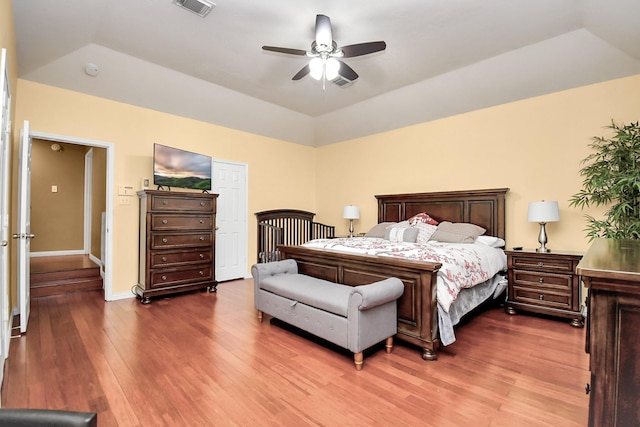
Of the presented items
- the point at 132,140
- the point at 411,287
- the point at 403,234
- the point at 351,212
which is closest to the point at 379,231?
the point at 403,234

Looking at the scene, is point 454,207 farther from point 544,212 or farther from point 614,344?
point 614,344

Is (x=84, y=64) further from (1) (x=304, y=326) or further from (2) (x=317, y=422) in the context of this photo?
(2) (x=317, y=422)

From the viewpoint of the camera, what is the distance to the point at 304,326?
108 inches

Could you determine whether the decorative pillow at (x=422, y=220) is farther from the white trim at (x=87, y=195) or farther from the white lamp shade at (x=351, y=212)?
the white trim at (x=87, y=195)

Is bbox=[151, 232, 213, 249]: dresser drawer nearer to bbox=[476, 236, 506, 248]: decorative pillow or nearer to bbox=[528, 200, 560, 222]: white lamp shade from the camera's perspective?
bbox=[476, 236, 506, 248]: decorative pillow

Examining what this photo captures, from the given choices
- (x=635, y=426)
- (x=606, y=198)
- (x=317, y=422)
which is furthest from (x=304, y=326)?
(x=606, y=198)

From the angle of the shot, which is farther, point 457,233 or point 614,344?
point 457,233

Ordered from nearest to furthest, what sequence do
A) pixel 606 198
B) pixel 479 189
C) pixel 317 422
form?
pixel 317 422 < pixel 606 198 < pixel 479 189

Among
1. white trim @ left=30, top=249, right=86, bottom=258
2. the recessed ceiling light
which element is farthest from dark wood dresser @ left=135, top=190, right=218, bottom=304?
Answer: white trim @ left=30, top=249, right=86, bottom=258

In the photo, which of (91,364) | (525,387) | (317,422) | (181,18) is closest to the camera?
(317,422)

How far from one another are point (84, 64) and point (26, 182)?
163 centimetres

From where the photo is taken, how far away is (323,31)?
2.71 m

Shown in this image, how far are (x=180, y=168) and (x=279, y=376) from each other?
3392 mm

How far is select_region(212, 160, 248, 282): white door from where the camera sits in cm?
530
